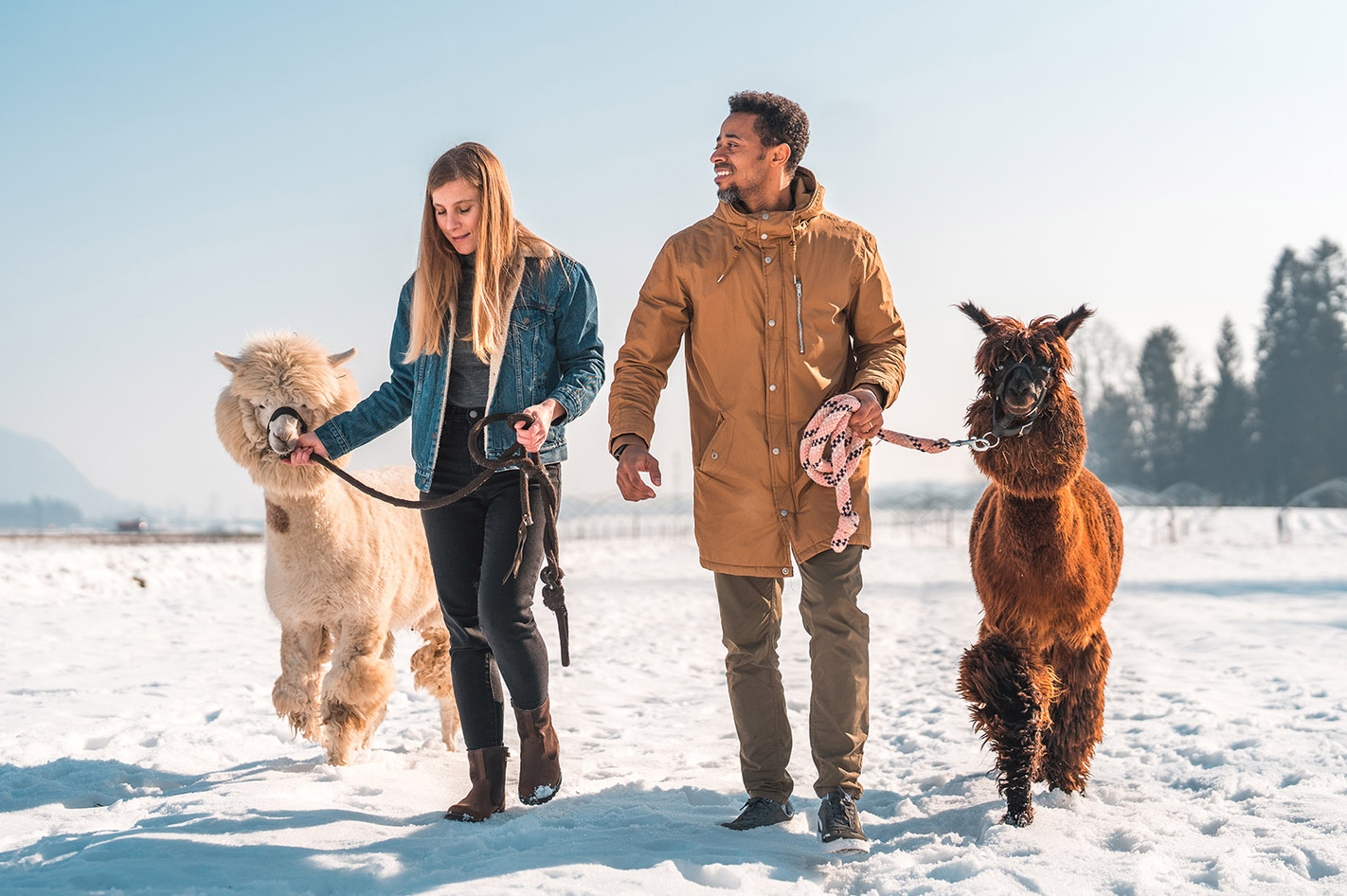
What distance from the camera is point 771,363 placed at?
303cm

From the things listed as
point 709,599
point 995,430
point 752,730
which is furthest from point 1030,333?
point 709,599

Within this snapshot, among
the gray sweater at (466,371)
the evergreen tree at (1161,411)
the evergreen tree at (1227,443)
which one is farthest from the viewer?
the evergreen tree at (1161,411)

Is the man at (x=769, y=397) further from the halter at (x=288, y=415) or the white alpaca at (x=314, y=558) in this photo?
the white alpaca at (x=314, y=558)

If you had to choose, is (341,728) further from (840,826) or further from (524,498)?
(840,826)

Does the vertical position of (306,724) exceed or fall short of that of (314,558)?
it falls short

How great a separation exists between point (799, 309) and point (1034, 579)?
A: 1270 mm

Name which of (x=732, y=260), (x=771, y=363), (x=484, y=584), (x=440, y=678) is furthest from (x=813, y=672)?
(x=440, y=678)

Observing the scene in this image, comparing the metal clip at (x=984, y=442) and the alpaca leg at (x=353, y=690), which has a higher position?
the metal clip at (x=984, y=442)

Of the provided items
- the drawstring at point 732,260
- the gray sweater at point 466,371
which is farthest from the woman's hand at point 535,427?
the drawstring at point 732,260

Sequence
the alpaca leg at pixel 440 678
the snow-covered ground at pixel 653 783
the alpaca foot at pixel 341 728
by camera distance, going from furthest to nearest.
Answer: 1. the alpaca leg at pixel 440 678
2. the alpaca foot at pixel 341 728
3. the snow-covered ground at pixel 653 783

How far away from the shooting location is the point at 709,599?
12.6 m

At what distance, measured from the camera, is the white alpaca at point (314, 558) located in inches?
156

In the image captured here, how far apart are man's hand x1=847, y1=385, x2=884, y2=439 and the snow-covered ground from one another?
128 cm

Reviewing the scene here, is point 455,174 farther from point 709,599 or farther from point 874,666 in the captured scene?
point 709,599
